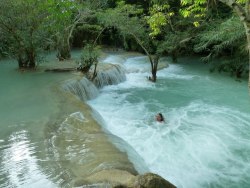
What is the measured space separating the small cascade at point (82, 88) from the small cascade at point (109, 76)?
3.21ft

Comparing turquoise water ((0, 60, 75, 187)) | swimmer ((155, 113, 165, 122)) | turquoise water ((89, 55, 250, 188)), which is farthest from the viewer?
swimmer ((155, 113, 165, 122))

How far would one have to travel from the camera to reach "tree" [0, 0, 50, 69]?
13.2 meters

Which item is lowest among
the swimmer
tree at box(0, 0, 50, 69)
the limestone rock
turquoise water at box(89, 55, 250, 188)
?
turquoise water at box(89, 55, 250, 188)

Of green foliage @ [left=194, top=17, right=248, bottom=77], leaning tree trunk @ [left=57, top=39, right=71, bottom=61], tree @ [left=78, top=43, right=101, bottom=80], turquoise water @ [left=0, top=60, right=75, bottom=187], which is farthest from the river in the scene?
leaning tree trunk @ [left=57, top=39, right=71, bottom=61]

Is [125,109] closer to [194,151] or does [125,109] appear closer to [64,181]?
[194,151]

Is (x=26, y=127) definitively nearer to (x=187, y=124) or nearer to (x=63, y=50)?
(x=187, y=124)

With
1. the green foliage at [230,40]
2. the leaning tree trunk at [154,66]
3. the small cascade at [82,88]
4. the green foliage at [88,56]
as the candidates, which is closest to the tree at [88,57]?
the green foliage at [88,56]

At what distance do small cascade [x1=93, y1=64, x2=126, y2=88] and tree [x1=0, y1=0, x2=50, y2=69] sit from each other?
3087 mm

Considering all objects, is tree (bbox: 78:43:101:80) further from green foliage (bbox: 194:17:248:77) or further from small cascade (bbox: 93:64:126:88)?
green foliage (bbox: 194:17:248:77)

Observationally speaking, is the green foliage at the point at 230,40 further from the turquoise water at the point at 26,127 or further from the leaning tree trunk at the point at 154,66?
the turquoise water at the point at 26,127

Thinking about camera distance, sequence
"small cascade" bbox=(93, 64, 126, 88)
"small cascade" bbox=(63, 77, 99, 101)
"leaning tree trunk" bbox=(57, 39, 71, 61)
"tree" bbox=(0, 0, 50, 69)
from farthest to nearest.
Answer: "leaning tree trunk" bbox=(57, 39, 71, 61)
"small cascade" bbox=(93, 64, 126, 88)
"tree" bbox=(0, 0, 50, 69)
"small cascade" bbox=(63, 77, 99, 101)

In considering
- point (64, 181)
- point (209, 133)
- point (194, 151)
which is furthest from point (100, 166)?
point (209, 133)

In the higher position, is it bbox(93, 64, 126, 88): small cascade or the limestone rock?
the limestone rock

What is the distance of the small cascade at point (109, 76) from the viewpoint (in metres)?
14.7
